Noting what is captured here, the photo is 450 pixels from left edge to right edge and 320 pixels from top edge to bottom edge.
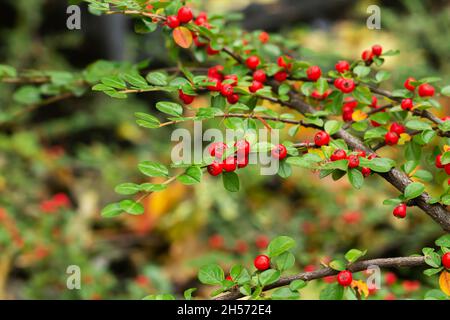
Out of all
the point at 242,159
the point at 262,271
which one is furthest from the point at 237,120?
the point at 262,271

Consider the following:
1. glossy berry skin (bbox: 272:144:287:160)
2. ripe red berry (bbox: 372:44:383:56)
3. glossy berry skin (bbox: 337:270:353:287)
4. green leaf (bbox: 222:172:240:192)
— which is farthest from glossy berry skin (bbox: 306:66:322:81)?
glossy berry skin (bbox: 337:270:353:287)

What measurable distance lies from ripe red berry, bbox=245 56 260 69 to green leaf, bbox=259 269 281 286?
583mm

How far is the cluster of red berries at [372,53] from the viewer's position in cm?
136

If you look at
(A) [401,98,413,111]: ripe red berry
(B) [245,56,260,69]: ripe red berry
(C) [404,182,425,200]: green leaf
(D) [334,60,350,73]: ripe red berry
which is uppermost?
(B) [245,56,260,69]: ripe red berry

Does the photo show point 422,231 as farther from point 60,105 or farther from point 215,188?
point 60,105

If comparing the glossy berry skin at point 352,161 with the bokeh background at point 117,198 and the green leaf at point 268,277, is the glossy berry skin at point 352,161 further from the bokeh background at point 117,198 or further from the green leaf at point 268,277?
the bokeh background at point 117,198

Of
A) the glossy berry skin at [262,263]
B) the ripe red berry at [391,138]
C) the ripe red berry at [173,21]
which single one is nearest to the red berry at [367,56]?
the ripe red berry at [391,138]

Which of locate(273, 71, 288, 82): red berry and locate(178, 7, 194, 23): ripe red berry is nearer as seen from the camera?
locate(178, 7, 194, 23): ripe red berry

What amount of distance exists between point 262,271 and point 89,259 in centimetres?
198

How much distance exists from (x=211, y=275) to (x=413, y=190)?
464mm

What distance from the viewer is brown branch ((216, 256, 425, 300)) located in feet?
3.39

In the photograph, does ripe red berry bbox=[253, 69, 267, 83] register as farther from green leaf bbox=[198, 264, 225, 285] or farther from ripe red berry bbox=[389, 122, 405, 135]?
green leaf bbox=[198, 264, 225, 285]

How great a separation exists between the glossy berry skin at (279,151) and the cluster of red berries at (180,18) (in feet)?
→ 1.32
